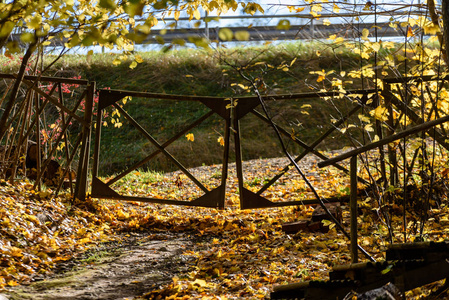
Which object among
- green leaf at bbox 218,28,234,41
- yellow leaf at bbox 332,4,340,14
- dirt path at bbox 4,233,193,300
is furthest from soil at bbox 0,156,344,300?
Answer: yellow leaf at bbox 332,4,340,14

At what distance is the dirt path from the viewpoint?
3713 millimetres

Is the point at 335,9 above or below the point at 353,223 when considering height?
above

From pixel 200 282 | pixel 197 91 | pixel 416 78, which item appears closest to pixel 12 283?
pixel 200 282

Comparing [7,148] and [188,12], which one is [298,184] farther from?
[7,148]

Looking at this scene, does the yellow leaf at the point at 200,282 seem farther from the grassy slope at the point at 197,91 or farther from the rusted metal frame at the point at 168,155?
the grassy slope at the point at 197,91

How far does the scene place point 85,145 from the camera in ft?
20.7

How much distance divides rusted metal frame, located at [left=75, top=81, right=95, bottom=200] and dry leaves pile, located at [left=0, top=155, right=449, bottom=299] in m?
0.19

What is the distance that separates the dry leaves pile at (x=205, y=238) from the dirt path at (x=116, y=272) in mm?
147

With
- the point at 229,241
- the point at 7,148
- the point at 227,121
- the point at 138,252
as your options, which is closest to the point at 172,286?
the point at 138,252

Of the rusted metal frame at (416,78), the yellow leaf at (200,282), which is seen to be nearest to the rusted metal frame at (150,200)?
the yellow leaf at (200,282)

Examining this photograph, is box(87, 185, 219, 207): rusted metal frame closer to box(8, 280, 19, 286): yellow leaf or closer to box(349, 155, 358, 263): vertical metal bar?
box(8, 280, 19, 286): yellow leaf

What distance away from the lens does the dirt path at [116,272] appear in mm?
3713

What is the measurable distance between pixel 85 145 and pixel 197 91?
26.4 feet

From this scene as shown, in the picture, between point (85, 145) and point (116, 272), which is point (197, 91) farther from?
point (116, 272)
